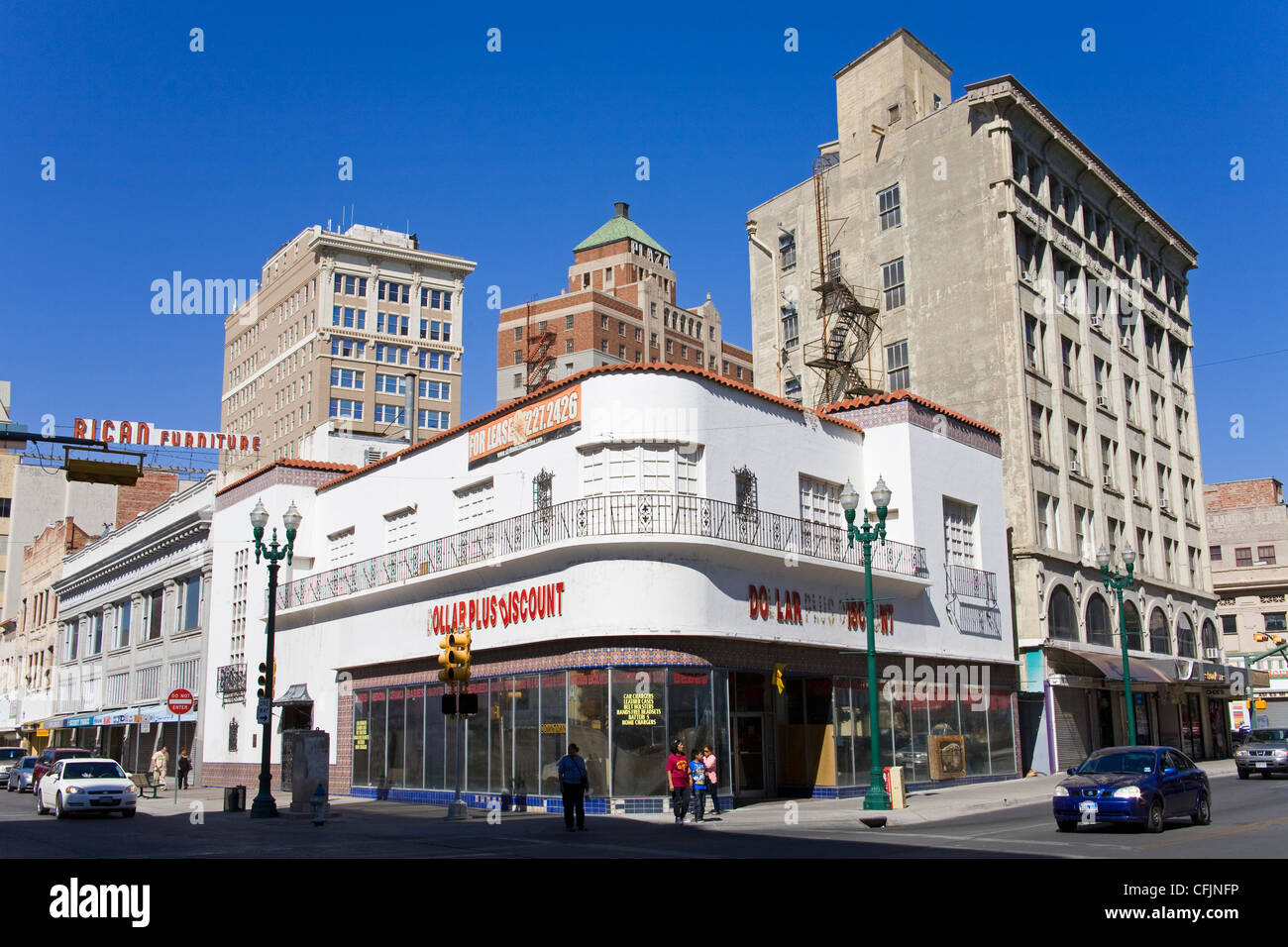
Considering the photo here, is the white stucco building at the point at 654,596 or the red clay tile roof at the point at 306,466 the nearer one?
the white stucco building at the point at 654,596

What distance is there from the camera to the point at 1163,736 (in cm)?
4653

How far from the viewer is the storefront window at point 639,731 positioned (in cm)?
2441

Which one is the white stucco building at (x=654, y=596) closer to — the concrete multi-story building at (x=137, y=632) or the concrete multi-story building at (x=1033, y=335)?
the concrete multi-story building at (x=1033, y=335)

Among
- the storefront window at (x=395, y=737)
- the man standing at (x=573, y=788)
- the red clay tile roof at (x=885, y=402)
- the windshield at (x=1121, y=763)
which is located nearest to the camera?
the windshield at (x=1121, y=763)

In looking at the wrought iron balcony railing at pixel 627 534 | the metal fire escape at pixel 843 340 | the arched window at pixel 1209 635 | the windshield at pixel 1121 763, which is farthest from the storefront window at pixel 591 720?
the arched window at pixel 1209 635

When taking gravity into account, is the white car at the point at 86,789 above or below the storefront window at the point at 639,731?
below

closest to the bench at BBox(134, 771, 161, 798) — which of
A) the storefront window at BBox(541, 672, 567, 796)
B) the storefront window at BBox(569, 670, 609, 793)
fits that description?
the storefront window at BBox(541, 672, 567, 796)

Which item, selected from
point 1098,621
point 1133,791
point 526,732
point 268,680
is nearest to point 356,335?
point 1098,621

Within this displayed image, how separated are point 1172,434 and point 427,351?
2901 inches

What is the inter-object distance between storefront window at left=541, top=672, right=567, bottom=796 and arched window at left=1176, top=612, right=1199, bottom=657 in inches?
1364

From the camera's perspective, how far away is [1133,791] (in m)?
18.0

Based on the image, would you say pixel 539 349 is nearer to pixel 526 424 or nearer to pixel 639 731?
pixel 526 424

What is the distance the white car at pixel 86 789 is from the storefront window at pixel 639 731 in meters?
12.1

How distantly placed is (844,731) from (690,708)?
5913mm
